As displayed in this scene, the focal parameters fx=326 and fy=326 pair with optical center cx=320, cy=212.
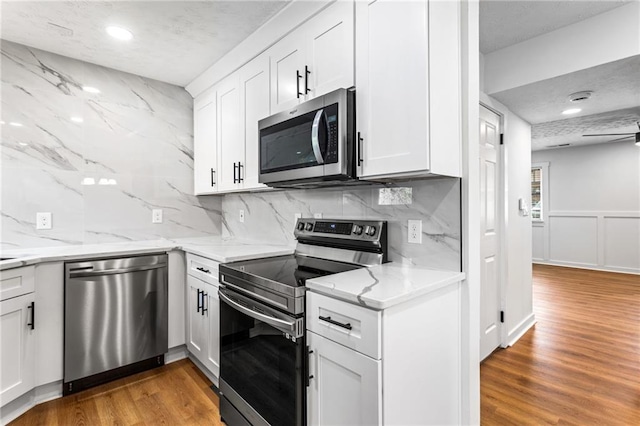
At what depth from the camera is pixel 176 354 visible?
2678 millimetres

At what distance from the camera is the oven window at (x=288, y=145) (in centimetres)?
181

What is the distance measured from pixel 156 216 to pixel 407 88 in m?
2.64

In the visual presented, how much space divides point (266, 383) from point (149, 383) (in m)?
1.25

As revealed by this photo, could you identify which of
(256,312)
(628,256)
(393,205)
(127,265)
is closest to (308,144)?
(393,205)

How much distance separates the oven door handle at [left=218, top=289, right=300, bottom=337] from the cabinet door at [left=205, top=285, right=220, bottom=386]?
1.03 feet

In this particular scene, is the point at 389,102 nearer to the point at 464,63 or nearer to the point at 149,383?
the point at 464,63

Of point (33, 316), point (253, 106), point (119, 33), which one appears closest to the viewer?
point (33, 316)

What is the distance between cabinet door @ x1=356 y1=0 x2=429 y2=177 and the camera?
4.55 ft

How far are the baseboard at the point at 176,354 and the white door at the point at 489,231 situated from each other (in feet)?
7.92

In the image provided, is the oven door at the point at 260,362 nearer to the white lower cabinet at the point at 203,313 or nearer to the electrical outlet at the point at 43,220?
the white lower cabinet at the point at 203,313

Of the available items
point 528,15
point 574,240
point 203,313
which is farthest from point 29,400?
point 574,240

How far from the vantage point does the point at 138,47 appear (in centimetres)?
248

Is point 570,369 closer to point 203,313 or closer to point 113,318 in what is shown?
point 203,313

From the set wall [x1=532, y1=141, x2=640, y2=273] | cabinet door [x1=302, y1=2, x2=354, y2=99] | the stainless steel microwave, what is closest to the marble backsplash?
the stainless steel microwave
